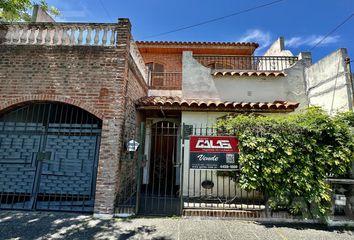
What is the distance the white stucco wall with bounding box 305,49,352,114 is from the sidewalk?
477cm

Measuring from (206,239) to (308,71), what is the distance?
865 centimetres

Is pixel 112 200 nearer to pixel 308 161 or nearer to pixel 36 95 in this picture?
pixel 36 95

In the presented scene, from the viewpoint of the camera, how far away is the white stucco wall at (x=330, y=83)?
693 centimetres

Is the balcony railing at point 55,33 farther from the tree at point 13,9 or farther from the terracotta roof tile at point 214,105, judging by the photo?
the terracotta roof tile at point 214,105

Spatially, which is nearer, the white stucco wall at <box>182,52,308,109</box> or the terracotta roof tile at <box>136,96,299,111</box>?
the terracotta roof tile at <box>136,96,299,111</box>

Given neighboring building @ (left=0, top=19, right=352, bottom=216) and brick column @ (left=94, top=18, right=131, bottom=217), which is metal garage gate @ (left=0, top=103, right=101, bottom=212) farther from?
brick column @ (left=94, top=18, right=131, bottom=217)

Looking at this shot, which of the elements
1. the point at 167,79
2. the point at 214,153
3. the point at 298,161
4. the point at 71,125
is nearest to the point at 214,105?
the point at 214,153

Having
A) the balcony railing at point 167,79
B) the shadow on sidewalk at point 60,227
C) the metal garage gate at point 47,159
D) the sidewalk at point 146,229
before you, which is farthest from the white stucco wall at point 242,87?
the shadow on sidewalk at point 60,227

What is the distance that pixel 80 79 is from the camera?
17.9 feet

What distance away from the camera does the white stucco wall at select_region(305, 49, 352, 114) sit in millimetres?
6934

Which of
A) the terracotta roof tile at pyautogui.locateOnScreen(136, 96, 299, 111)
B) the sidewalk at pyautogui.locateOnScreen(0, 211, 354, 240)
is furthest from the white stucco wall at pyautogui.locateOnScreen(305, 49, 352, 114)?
the sidewalk at pyautogui.locateOnScreen(0, 211, 354, 240)

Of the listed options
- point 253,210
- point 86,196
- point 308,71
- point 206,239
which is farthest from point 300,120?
point 86,196

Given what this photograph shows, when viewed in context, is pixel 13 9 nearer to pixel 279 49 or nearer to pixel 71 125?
pixel 71 125

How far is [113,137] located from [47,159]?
2.10 m
